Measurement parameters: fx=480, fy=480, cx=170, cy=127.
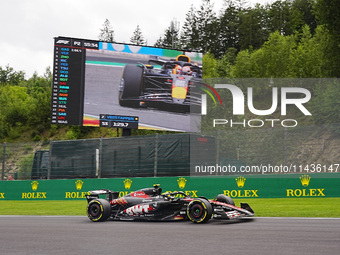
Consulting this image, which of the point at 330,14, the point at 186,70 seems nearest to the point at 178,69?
the point at 186,70

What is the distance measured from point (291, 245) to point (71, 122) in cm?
1903

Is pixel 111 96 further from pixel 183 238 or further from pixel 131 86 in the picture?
pixel 183 238

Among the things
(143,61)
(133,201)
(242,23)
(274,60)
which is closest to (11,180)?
(143,61)

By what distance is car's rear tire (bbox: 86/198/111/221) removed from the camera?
11852 mm

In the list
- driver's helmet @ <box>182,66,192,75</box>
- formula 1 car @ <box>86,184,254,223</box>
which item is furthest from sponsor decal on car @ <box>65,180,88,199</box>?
driver's helmet @ <box>182,66,192,75</box>

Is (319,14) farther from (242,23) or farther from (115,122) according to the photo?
(242,23)

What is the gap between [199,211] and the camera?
34.7ft

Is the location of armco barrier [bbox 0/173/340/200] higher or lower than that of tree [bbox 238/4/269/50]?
lower

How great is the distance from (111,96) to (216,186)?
10.1 metres

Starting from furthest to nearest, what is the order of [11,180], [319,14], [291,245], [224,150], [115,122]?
[319,14] < [115,122] < [11,180] < [224,150] < [291,245]

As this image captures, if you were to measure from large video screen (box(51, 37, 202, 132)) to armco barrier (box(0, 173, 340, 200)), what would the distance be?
152 inches

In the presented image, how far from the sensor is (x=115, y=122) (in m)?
25.9

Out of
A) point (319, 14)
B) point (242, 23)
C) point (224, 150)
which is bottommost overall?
point (224, 150)

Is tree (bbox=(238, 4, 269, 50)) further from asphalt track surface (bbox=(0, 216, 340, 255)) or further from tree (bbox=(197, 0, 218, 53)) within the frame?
asphalt track surface (bbox=(0, 216, 340, 255))
